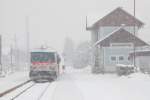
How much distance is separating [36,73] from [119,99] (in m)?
22.5

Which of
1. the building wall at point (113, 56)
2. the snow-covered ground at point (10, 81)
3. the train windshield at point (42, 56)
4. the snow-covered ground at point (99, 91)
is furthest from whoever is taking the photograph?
the building wall at point (113, 56)

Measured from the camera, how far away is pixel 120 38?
6488 cm

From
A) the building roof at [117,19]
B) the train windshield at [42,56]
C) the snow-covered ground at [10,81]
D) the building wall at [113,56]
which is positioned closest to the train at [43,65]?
the train windshield at [42,56]

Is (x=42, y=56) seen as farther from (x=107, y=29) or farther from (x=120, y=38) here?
(x=107, y=29)

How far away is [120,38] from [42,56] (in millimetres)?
23759

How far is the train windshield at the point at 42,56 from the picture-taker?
140ft

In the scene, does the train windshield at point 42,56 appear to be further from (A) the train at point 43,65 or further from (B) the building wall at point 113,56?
(B) the building wall at point 113,56

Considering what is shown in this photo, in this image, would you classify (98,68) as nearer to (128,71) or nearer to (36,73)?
(128,71)

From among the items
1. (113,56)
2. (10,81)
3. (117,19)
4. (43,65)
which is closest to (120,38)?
(113,56)

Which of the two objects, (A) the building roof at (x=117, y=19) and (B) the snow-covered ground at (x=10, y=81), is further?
(A) the building roof at (x=117, y=19)

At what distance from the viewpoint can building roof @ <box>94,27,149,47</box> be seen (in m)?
63.5

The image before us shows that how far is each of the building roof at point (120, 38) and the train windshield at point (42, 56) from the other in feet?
70.1

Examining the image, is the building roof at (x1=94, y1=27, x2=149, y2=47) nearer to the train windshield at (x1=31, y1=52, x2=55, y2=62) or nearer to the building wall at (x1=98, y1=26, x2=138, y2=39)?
the building wall at (x1=98, y1=26, x2=138, y2=39)

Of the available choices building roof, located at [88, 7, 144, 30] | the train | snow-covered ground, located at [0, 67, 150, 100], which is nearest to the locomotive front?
A: the train
